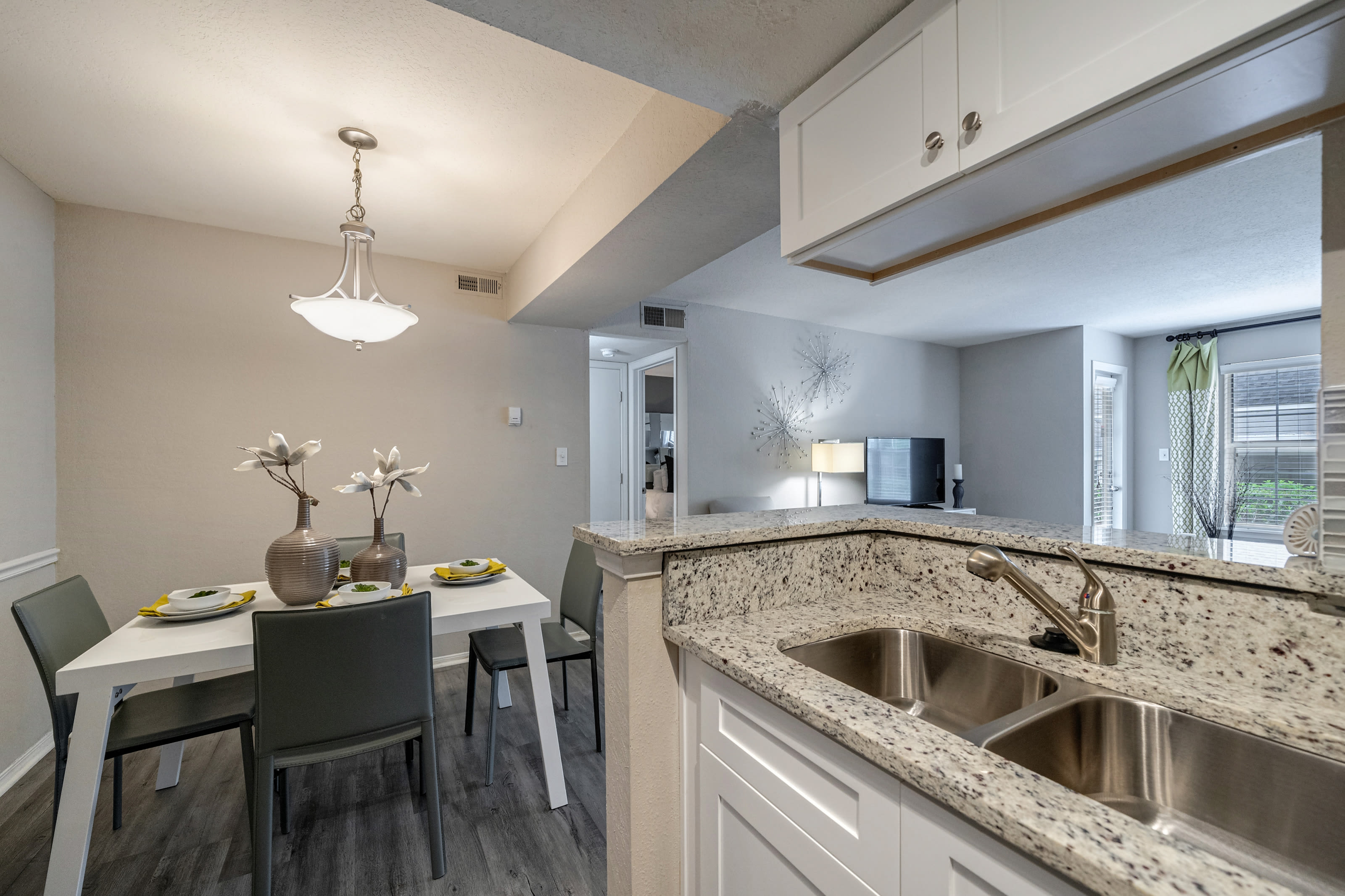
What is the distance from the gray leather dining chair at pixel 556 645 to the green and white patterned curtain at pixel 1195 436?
19.3 ft

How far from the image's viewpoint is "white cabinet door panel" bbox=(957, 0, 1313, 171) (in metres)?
0.68

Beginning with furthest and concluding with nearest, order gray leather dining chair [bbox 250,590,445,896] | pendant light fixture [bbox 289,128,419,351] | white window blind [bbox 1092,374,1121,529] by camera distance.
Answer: white window blind [bbox 1092,374,1121,529] < pendant light fixture [bbox 289,128,419,351] < gray leather dining chair [bbox 250,590,445,896]

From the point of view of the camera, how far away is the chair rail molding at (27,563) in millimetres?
2119

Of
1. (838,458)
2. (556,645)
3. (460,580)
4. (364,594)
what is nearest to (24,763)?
(364,594)

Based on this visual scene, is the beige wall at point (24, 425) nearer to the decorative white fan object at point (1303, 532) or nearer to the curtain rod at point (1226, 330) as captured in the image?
the decorative white fan object at point (1303, 532)

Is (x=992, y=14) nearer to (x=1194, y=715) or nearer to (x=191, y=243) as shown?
(x=1194, y=715)

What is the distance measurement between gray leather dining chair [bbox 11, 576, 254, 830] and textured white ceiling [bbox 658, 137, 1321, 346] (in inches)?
113

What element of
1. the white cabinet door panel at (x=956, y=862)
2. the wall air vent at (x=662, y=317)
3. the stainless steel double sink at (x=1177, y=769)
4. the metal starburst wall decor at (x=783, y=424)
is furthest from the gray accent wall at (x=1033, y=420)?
the white cabinet door panel at (x=956, y=862)

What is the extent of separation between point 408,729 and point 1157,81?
211cm

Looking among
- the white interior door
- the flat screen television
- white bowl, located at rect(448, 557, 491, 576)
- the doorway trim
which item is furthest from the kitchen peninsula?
the white interior door

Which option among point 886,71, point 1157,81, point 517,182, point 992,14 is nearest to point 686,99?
point 886,71

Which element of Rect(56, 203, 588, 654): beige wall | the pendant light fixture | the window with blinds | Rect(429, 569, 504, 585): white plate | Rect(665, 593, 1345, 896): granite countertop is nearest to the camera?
Rect(665, 593, 1345, 896): granite countertop

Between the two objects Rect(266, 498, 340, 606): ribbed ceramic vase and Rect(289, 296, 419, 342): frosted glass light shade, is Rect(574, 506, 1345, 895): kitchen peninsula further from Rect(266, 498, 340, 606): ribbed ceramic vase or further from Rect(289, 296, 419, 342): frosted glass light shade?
Rect(289, 296, 419, 342): frosted glass light shade

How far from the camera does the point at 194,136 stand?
2.03 m
